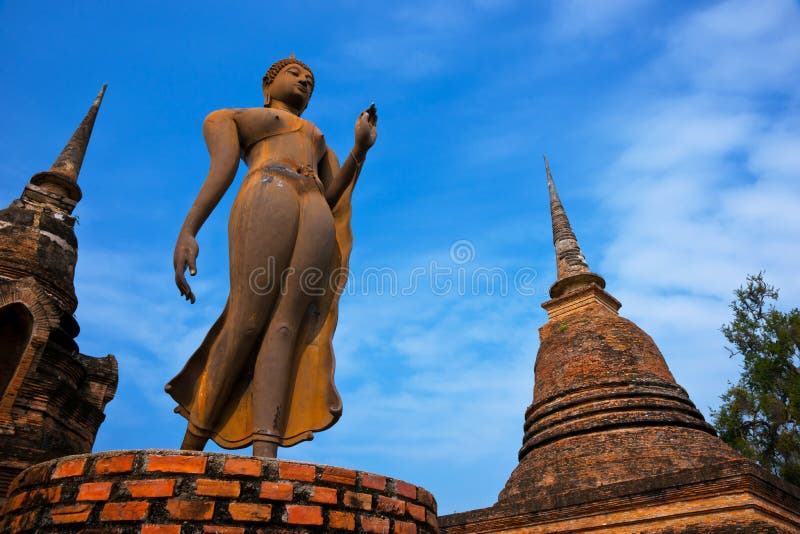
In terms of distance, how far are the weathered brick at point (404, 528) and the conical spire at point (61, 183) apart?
9319 millimetres

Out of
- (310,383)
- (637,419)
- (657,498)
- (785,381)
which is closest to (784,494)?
(657,498)

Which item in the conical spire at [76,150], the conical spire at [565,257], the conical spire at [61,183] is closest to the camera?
the conical spire at [61,183]

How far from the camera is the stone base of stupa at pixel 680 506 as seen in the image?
7.66 metres

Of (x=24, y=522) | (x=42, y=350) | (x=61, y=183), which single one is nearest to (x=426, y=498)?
(x=24, y=522)

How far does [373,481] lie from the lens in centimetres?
281

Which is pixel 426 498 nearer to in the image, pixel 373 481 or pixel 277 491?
pixel 373 481

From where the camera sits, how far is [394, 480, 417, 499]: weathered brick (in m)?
2.91

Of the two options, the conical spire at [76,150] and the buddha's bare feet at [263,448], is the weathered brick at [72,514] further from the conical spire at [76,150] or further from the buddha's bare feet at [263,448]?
the conical spire at [76,150]

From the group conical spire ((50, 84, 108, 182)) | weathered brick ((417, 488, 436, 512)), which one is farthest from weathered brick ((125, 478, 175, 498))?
conical spire ((50, 84, 108, 182))

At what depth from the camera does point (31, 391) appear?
7531 mm

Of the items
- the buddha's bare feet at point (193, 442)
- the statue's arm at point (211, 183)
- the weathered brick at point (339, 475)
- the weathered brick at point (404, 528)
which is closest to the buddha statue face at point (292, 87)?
the statue's arm at point (211, 183)

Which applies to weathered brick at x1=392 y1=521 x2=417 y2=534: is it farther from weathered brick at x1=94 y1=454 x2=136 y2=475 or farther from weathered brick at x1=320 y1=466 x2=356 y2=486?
weathered brick at x1=94 y1=454 x2=136 y2=475

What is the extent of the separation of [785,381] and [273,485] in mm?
19822

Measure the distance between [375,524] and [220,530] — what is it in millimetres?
Answer: 675
